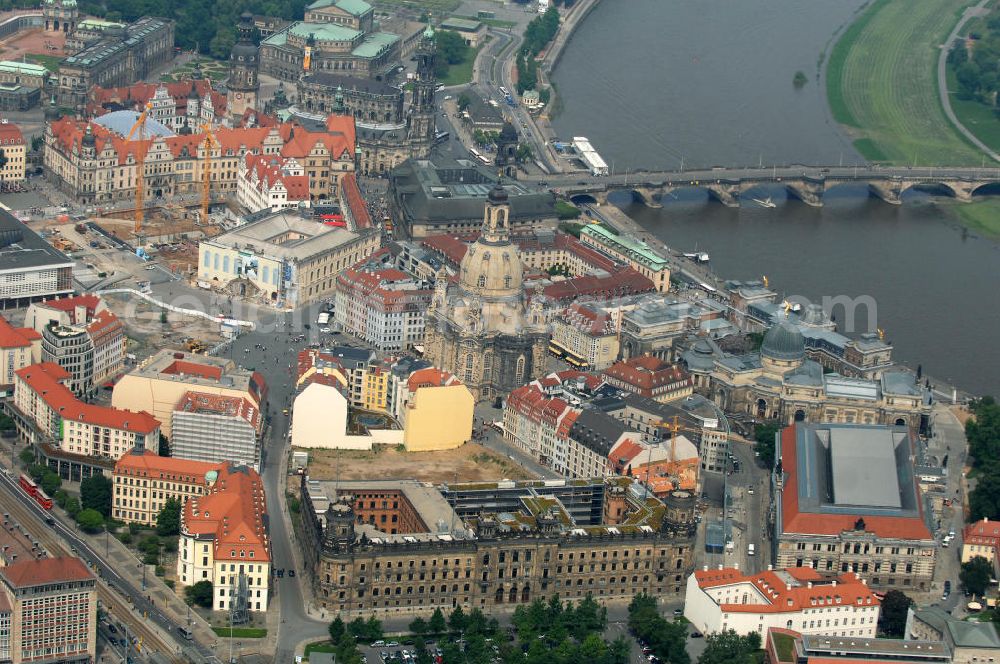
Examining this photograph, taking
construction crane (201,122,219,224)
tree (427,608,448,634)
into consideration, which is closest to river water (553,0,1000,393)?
construction crane (201,122,219,224)

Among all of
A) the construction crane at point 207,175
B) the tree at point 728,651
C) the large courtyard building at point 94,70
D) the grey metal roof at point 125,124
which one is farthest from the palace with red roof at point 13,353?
the large courtyard building at point 94,70

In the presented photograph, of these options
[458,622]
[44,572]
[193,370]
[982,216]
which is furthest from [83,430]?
[982,216]

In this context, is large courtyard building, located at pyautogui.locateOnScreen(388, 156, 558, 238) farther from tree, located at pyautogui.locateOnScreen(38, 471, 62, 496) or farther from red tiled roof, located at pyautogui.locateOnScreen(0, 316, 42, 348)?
tree, located at pyautogui.locateOnScreen(38, 471, 62, 496)

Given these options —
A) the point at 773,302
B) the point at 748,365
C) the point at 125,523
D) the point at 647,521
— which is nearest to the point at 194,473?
the point at 125,523

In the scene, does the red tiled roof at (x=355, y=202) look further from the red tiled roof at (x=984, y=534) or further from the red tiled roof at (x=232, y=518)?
the red tiled roof at (x=984, y=534)

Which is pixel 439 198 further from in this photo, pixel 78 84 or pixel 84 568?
pixel 84 568

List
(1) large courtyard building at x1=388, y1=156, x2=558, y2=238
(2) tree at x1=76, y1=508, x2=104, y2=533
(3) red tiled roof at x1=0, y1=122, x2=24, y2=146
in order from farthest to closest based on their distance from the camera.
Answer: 1. (3) red tiled roof at x1=0, y1=122, x2=24, y2=146
2. (1) large courtyard building at x1=388, y1=156, x2=558, y2=238
3. (2) tree at x1=76, y1=508, x2=104, y2=533
